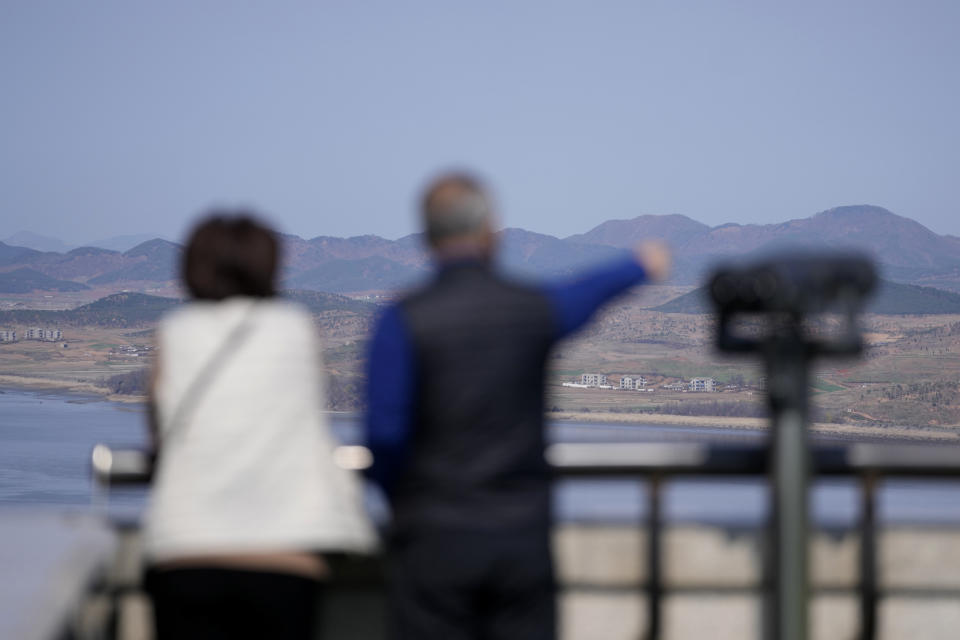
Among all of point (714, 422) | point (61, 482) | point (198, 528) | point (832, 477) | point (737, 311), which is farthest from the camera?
point (714, 422)

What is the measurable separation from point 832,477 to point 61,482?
106 meters

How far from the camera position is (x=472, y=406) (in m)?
2.32

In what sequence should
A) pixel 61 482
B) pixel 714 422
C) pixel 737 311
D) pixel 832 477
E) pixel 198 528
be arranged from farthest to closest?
pixel 714 422
pixel 61 482
pixel 832 477
pixel 737 311
pixel 198 528

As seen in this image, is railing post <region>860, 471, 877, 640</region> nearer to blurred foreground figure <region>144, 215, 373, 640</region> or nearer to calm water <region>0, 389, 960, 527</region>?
calm water <region>0, 389, 960, 527</region>

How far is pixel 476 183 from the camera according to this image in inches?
94.6

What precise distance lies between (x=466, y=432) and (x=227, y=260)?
668mm

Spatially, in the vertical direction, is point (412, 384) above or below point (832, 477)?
above

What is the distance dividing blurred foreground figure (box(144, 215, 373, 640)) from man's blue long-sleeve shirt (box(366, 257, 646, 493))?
127mm

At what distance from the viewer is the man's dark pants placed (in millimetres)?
2340

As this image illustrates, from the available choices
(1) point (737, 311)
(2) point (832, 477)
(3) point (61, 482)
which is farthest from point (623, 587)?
(3) point (61, 482)

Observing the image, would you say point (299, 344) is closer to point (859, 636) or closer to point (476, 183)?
point (476, 183)

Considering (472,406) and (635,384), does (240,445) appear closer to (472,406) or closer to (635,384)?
(472,406)

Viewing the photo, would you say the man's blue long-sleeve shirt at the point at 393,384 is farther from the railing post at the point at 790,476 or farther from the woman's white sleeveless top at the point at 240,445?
the railing post at the point at 790,476

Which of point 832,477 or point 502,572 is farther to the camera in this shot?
point 832,477
